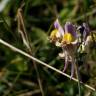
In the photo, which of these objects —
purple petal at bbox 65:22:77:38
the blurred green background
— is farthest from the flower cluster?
the blurred green background

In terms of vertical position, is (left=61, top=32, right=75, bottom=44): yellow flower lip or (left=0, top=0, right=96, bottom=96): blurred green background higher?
(left=61, top=32, right=75, bottom=44): yellow flower lip

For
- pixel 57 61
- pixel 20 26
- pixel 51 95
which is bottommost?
pixel 51 95

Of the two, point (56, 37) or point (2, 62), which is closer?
point (56, 37)

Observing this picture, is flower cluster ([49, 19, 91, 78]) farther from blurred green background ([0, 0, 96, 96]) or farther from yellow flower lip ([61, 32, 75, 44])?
blurred green background ([0, 0, 96, 96])

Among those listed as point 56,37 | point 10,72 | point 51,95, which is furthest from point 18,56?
point 56,37

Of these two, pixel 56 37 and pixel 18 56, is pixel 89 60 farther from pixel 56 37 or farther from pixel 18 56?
pixel 56 37

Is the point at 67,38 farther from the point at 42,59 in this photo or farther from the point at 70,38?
the point at 42,59

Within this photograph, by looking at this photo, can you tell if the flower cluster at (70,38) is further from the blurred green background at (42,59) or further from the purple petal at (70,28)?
the blurred green background at (42,59)

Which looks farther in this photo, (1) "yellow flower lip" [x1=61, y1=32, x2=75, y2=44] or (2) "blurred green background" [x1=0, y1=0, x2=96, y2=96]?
(2) "blurred green background" [x1=0, y1=0, x2=96, y2=96]

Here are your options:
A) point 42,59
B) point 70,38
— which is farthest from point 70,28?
point 42,59
